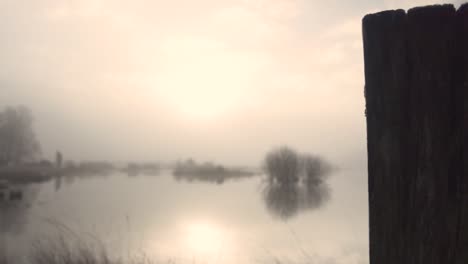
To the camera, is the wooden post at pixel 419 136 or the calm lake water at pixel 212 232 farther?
the calm lake water at pixel 212 232

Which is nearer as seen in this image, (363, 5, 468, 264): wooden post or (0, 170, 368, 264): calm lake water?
(363, 5, 468, 264): wooden post

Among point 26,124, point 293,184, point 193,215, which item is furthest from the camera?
point 293,184

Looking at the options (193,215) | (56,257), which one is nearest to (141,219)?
(193,215)

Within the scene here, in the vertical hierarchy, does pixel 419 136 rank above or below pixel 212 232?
above

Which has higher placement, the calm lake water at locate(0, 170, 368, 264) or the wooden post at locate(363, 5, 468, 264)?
the wooden post at locate(363, 5, 468, 264)

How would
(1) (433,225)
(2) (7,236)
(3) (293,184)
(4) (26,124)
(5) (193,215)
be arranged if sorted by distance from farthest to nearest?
(3) (293,184), (4) (26,124), (5) (193,215), (2) (7,236), (1) (433,225)

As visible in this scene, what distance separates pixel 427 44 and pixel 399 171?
0.96ft

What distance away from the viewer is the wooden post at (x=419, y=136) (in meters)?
0.85

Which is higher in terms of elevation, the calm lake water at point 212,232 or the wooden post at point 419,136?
the wooden post at point 419,136

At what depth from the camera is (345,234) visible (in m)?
11.4

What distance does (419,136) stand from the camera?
870 mm

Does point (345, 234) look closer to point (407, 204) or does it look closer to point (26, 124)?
point (407, 204)

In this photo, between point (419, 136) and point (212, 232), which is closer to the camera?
point (419, 136)

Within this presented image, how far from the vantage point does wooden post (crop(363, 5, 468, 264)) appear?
2.80ft
